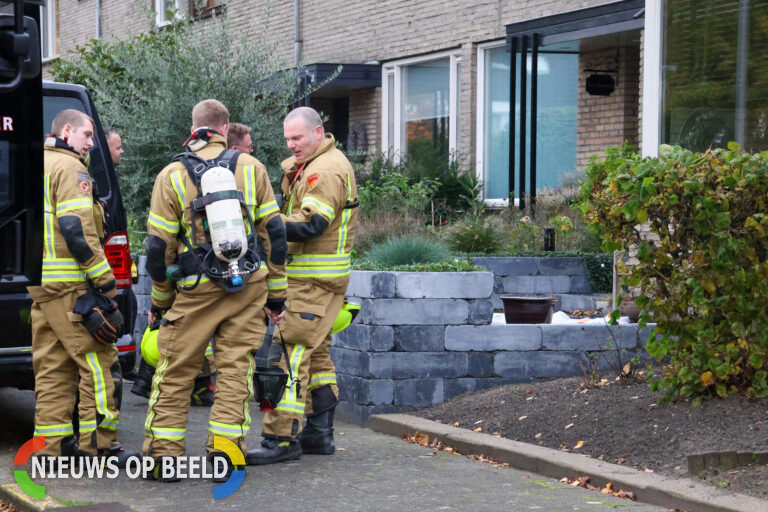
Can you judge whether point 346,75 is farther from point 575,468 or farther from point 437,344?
point 575,468

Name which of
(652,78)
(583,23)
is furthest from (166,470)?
(583,23)

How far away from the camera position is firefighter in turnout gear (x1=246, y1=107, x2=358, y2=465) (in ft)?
20.3

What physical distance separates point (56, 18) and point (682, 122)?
21.2m

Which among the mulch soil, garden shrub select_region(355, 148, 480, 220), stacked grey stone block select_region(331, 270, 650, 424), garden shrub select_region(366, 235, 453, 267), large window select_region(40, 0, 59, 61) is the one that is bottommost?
the mulch soil

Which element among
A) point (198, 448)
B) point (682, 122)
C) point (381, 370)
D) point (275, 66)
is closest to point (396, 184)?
point (275, 66)

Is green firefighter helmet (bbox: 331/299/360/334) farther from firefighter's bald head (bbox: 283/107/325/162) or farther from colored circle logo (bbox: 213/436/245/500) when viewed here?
colored circle logo (bbox: 213/436/245/500)

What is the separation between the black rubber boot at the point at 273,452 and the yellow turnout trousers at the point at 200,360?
0.39 m

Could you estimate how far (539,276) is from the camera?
35.9 feet

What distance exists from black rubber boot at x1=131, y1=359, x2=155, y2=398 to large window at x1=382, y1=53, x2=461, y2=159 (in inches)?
330

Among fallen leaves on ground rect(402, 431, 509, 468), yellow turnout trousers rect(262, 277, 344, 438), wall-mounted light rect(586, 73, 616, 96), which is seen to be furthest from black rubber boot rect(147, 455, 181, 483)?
wall-mounted light rect(586, 73, 616, 96)

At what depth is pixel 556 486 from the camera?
573 cm

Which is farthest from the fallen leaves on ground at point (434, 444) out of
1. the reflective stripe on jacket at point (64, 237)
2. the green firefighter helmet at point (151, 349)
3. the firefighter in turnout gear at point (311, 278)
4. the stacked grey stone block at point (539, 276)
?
the stacked grey stone block at point (539, 276)

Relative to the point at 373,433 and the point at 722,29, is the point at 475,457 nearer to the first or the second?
the point at 373,433

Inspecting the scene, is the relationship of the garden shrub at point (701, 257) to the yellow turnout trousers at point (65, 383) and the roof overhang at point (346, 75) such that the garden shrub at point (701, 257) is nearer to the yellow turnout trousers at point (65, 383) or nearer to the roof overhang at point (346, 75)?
the yellow turnout trousers at point (65, 383)
